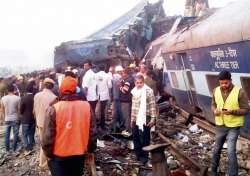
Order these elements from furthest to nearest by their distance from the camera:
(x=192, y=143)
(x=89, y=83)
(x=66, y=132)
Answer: (x=89, y=83) → (x=192, y=143) → (x=66, y=132)

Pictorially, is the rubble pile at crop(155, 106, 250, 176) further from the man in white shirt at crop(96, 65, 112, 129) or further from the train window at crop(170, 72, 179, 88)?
the man in white shirt at crop(96, 65, 112, 129)

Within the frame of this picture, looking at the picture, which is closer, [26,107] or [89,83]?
[26,107]

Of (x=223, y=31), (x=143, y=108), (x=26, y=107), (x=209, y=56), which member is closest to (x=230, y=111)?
(x=143, y=108)

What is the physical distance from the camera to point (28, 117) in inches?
383

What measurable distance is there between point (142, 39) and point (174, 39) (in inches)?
408

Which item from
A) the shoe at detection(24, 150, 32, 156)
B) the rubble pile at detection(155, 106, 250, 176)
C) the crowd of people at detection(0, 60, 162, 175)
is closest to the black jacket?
the crowd of people at detection(0, 60, 162, 175)

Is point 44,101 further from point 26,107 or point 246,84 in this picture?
point 246,84

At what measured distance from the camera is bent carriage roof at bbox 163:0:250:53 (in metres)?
7.05

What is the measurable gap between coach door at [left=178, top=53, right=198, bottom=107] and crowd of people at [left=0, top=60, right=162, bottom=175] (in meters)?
1.01

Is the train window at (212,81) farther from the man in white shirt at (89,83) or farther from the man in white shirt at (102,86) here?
the man in white shirt at (89,83)

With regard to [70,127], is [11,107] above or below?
below

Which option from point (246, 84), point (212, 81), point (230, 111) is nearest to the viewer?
point (230, 111)

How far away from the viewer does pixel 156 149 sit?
6465mm

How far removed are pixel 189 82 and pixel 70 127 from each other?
6539mm
